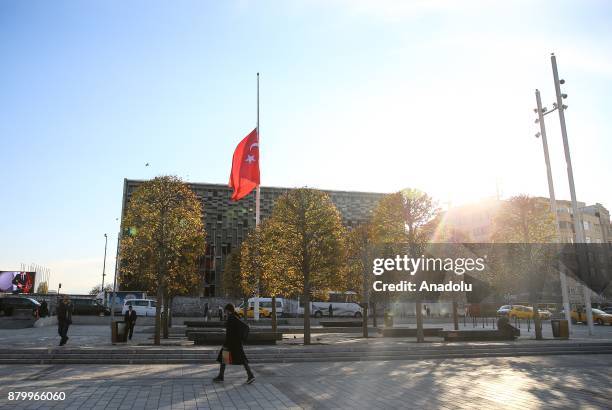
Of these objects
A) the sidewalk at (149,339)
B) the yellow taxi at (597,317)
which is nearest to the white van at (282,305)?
the sidewalk at (149,339)

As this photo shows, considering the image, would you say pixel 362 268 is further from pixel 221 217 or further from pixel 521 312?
pixel 221 217

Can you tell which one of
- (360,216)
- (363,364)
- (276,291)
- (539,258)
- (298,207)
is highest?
(360,216)

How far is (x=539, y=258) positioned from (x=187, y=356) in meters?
19.3

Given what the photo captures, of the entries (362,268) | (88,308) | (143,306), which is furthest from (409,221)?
(88,308)

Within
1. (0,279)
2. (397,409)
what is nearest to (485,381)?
(397,409)

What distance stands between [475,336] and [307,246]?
9459 millimetres

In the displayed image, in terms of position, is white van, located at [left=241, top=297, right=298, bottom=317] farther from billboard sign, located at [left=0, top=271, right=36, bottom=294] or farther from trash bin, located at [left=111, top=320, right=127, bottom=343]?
trash bin, located at [left=111, top=320, right=127, bottom=343]

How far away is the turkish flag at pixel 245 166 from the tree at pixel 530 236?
16.6m

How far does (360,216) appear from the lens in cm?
9606

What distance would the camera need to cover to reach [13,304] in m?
41.1

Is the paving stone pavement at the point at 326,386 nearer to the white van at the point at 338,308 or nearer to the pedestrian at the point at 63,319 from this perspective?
the pedestrian at the point at 63,319

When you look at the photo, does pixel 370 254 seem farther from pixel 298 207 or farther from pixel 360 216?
pixel 360 216

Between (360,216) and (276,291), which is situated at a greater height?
(360,216)

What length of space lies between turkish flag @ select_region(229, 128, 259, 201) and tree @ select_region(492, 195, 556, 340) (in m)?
16.6
